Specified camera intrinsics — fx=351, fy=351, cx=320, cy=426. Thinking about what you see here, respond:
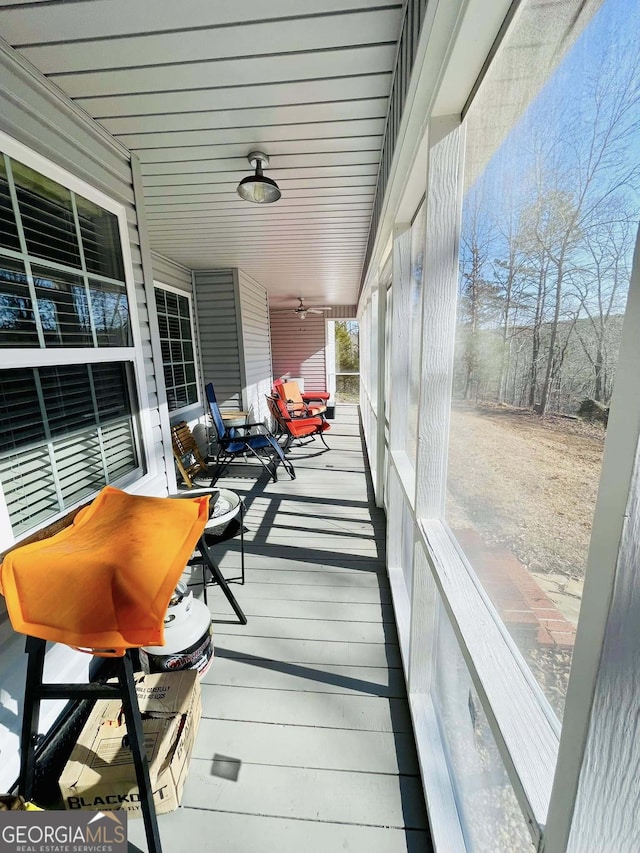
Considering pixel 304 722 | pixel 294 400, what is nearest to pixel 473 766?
pixel 304 722

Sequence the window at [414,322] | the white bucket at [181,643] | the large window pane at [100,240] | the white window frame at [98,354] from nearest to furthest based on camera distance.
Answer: the white window frame at [98,354] → the white bucket at [181,643] → the window at [414,322] → the large window pane at [100,240]

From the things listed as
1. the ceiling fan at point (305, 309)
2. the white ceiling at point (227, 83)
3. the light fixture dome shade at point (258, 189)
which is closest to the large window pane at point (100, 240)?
the white ceiling at point (227, 83)

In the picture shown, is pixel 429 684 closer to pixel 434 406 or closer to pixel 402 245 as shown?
pixel 434 406

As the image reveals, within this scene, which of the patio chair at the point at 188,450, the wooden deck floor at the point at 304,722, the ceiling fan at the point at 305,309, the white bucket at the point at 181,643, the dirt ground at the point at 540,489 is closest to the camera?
the dirt ground at the point at 540,489

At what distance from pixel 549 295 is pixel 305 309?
7.46 metres

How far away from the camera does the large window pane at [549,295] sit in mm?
418

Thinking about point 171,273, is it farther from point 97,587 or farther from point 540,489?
point 540,489

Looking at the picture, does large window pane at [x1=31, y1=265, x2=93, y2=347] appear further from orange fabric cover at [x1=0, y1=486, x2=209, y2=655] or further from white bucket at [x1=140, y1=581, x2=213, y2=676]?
white bucket at [x1=140, y1=581, x2=213, y2=676]

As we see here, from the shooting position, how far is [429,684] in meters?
1.34

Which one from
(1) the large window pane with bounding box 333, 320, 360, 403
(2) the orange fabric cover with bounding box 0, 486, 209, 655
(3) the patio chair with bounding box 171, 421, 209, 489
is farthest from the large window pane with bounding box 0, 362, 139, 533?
(1) the large window pane with bounding box 333, 320, 360, 403

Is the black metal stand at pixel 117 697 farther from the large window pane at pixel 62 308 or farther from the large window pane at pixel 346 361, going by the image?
the large window pane at pixel 346 361

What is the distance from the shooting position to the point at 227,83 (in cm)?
146

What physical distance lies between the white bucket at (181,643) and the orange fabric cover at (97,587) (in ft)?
2.11

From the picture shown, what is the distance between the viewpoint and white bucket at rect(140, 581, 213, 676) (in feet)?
4.69
